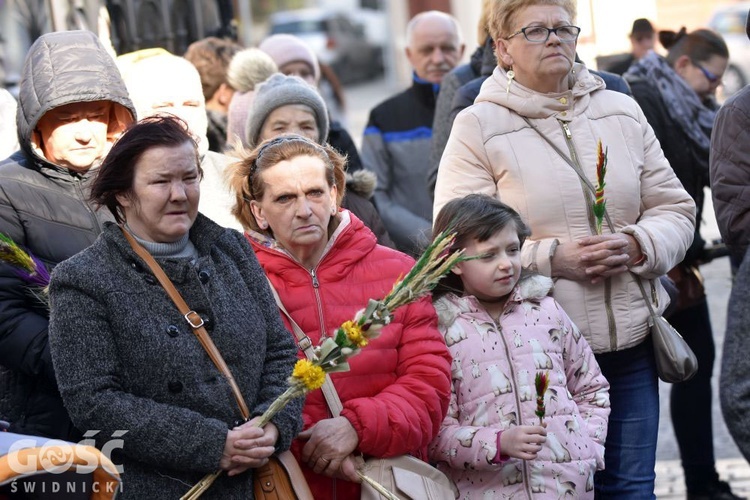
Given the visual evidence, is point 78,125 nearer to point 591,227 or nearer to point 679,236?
point 591,227

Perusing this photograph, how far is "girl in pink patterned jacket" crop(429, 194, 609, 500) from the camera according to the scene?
4285mm

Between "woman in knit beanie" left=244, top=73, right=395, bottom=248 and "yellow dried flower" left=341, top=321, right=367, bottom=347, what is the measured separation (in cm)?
184

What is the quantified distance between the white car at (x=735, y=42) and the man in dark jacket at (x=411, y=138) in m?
17.4

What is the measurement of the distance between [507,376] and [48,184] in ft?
5.31

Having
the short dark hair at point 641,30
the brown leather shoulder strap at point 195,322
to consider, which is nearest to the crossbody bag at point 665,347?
the brown leather shoulder strap at point 195,322

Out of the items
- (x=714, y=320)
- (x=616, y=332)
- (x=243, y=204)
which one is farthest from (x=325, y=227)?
(x=714, y=320)

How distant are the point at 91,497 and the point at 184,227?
2.99 feet

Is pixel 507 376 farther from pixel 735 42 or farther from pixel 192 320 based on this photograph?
pixel 735 42

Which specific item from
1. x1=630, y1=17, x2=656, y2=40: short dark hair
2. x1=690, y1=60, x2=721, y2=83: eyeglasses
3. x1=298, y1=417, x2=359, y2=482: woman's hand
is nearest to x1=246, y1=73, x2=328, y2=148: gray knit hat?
x1=298, y1=417, x2=359, y2=482: woman's hand

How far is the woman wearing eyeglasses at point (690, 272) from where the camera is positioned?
6.32 metres

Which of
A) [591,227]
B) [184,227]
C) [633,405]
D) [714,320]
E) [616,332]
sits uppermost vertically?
[184,227]

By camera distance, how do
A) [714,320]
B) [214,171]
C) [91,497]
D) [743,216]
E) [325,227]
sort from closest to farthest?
[91,497]
[325,227]
[743,216]
[214,171]
[714,320]

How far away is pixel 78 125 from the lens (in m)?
4.61

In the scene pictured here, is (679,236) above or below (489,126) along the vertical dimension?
below
